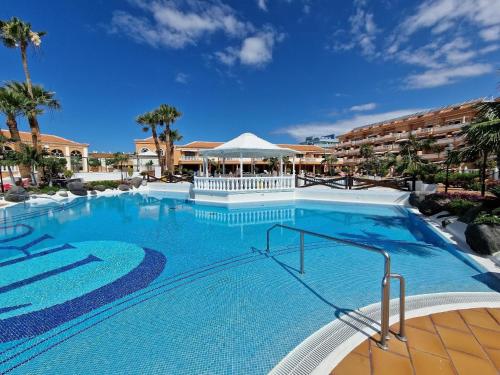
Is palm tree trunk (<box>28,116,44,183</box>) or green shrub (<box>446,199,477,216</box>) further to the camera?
palm tree trunk (<box>28,116,44,183</box>)

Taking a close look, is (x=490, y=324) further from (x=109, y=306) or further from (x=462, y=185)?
(x=462, y=185)

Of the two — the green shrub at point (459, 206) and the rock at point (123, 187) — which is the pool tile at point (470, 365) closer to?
the green shrub at point (459, 206)

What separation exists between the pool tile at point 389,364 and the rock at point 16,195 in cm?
2167

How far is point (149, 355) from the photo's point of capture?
9.45 ft

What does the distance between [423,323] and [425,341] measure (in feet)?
1.21

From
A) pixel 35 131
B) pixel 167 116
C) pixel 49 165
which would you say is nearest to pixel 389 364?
pixel 49 165

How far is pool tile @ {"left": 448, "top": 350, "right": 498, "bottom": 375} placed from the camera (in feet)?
7.30

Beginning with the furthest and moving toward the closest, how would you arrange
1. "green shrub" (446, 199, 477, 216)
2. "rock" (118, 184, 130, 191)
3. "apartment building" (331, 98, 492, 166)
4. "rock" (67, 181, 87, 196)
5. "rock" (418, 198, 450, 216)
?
"apartment building" (331, 98, 492, 166)
"rock" (118, 184, 130, 191)
"rock" (67, 181, 87, 196)
"rock" (418, 198, 450, 216)
"green shrub" (446, 199, 477, 216)

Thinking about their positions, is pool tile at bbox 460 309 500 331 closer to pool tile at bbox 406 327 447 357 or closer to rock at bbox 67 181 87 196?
pool tile at bbox 406 327 447 357

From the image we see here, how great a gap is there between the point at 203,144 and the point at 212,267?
46109 millimetres

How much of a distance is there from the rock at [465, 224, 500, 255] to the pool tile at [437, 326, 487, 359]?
3.62 metres

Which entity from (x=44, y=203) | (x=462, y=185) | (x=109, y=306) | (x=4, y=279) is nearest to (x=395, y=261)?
(x=109, y=306)

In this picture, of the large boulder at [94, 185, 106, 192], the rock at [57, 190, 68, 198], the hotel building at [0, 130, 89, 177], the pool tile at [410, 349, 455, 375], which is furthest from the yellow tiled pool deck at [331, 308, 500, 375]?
the hotel building at [0, 130, 89, 177]

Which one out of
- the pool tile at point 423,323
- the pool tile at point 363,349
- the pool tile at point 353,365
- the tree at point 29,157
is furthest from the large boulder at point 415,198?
the tree at point 29,157
